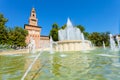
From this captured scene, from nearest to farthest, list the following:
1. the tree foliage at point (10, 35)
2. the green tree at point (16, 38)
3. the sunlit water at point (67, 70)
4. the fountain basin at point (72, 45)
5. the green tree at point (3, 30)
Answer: the sunlit water at point (67, 70) < the fountain basin at point (72, 45) < the green tree at point (3, 30) < the tree foliage at point (10, 35) < the green tree at point (16, 38)

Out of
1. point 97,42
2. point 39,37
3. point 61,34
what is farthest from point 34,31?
point 61,34

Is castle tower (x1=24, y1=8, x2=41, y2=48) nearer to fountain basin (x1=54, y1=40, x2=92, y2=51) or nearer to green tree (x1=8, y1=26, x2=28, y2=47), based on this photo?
green tree (x1=8, y1=26, x2=28, y2=47)

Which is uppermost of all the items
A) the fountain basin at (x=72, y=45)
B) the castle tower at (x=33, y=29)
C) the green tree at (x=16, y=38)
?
the castle tower at (x=33, y=29)

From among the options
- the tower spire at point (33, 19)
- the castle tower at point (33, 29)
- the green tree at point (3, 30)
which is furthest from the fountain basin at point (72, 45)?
the tower spire at point (33, 19)

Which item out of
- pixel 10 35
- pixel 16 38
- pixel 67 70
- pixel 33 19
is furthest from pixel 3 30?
pixel 33 19

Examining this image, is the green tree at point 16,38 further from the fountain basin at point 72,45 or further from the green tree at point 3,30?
the fountain basin at point 72,45

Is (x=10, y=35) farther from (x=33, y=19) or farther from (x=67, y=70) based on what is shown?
(x=67, y=70)

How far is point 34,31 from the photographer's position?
63844mm

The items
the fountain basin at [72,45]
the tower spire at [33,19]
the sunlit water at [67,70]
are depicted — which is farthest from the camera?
the tower spire at [33,19]

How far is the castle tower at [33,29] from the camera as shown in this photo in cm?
6191

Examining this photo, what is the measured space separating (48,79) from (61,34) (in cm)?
1813

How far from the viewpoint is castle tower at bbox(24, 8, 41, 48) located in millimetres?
61906

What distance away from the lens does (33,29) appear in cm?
6372

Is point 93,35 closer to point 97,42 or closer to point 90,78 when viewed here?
point 97,42
